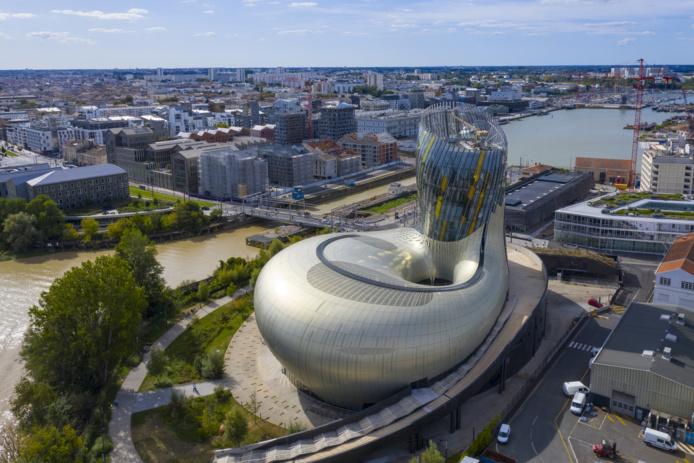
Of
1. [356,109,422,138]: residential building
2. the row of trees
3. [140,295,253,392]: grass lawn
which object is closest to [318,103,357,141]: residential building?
[356,109,422,138]: residential building

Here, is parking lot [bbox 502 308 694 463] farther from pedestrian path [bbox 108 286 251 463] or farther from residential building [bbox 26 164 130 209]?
residential building [bbox 26 164 130 209]

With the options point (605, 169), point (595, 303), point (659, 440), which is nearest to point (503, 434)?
point (659, 440)

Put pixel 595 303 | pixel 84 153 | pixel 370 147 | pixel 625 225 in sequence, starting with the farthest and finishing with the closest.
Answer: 1. pixel 370 147
2. pixel 84 153
3. pixel 625 225
4. pixel 595 303

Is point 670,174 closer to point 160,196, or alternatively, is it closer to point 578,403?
point 578,403

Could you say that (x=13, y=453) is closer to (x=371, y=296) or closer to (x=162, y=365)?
(x=162, y=365)

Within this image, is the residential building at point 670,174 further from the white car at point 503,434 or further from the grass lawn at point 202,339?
the white car at point 503,434

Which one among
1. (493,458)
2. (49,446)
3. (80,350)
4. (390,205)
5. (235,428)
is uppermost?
(390,205)

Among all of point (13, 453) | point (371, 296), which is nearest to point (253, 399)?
point (371, 296)
